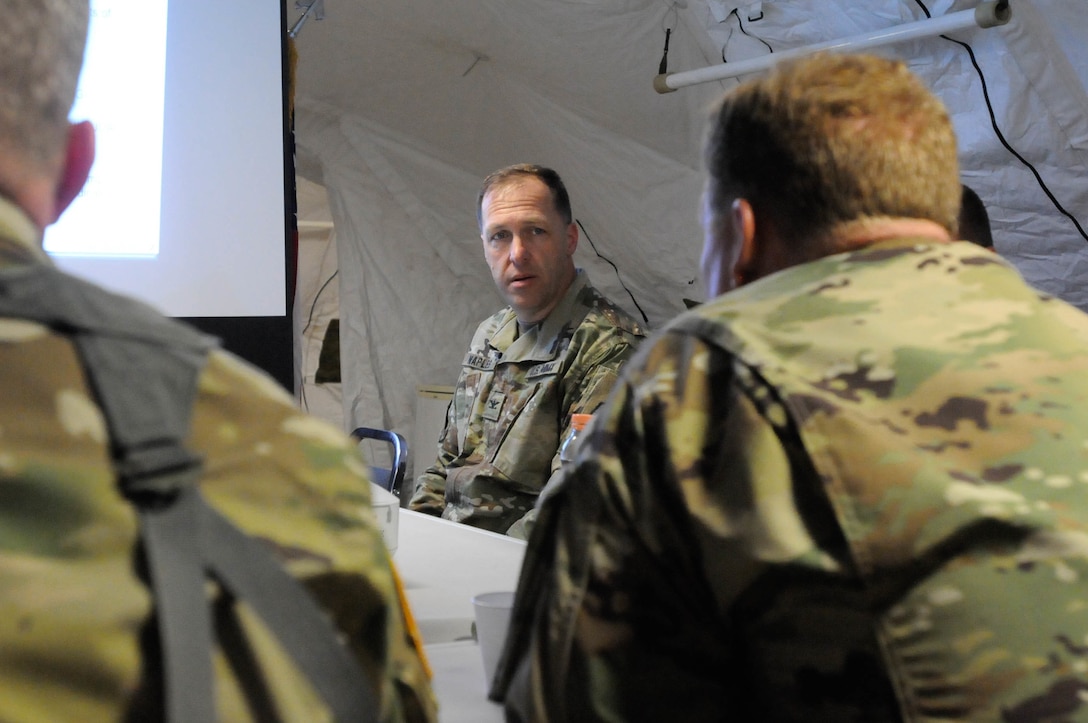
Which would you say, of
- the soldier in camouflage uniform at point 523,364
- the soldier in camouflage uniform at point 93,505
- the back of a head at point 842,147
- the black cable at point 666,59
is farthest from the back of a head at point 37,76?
the black cable at point 666,59

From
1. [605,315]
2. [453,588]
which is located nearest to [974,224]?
[605,315]

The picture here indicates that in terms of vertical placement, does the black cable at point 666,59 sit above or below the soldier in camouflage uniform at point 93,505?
above

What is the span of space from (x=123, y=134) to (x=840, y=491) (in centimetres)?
148

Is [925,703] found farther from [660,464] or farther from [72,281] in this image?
[72,281]

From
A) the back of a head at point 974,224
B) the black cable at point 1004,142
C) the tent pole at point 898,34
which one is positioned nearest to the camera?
the back of a head at point 974,224

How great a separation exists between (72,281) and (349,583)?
0.17 metres

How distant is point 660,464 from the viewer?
590 millimetres

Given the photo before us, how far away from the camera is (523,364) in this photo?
6.86 feet

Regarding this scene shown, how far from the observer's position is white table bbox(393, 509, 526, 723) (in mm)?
771

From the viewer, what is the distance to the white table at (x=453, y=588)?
771 mm

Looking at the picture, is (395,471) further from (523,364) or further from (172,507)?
(172,507)

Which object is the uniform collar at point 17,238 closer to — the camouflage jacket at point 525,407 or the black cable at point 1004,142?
the camouflage jacket at point 525,407

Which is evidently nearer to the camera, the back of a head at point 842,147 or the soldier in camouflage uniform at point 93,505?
the soldier in camouflage uniform at point 93,505

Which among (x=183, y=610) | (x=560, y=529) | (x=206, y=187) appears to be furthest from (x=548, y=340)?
(x=183, y=610)
